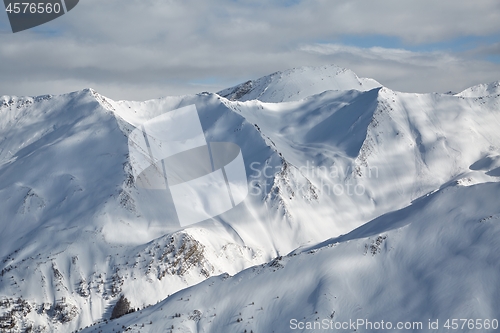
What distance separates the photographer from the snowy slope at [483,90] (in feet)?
573

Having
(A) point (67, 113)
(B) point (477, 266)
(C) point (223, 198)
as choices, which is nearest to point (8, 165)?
(A) point (67, 113)

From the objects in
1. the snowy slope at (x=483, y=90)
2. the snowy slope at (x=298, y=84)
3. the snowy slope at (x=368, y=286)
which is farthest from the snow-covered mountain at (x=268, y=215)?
the snowy slope at (x=483, y=90)

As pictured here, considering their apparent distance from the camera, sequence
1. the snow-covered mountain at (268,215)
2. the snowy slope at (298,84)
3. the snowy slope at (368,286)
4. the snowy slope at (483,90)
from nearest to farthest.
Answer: the snowy slope at (368,286) < the snow-covered mountain at (268,215) < the snowy slope at (483,90) < the snowy slope at (298,84)

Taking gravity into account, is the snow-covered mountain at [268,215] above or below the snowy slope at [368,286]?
below

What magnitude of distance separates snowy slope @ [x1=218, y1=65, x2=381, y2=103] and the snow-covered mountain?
35.0 inches

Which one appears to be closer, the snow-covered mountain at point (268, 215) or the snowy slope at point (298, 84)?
the snow-covered mountain at point (268, 215)

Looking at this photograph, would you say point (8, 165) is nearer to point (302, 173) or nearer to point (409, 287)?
point (302, 173)

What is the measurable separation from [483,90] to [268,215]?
363ft

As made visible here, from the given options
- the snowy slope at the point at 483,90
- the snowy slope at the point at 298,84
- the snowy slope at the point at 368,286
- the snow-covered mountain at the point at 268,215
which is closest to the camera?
the snowy slope at the point at 368,286

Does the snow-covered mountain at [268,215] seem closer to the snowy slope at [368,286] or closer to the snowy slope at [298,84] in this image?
the snowy slope at [368,286]

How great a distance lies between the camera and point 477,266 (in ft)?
126

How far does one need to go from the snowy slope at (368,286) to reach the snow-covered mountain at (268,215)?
0.14m

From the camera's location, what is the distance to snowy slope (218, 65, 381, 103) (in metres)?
177

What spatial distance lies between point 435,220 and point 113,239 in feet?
183
